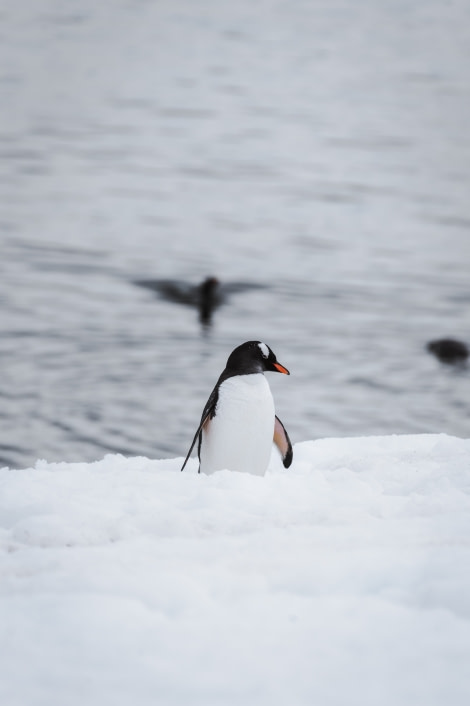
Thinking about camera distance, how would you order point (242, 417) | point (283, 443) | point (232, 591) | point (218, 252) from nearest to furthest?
point (232, 591)
point (242, 417)
point (283, 443)
point (218, 252)

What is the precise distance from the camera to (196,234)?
23469 millimetres

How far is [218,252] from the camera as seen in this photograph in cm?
2098

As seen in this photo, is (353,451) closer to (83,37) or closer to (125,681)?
(125,681)

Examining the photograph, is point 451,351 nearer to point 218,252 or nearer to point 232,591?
point 218,252

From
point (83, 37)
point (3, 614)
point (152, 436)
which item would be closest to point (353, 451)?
point (3, 614)

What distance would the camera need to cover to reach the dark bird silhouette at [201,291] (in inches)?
623

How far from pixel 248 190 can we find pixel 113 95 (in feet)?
113

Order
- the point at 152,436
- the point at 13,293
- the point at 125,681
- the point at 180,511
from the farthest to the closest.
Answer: the point at 13,293
the point at 152,436
the point at 180,511
the point at 125,681

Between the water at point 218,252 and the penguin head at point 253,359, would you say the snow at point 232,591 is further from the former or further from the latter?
the water at point 218,252

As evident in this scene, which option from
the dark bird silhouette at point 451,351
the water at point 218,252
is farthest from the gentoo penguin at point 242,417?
the dark bird silhouette at point 451,351

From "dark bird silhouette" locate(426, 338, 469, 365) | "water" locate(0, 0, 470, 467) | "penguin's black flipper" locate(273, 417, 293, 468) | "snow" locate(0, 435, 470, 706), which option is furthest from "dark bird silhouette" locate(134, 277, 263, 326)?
"snow" locate(0, 435, 470, 706)

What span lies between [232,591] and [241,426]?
2.24m

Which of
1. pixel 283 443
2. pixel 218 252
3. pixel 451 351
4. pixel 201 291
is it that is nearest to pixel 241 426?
pixel 283 443

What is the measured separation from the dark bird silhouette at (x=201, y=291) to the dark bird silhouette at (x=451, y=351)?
323 centimetres
